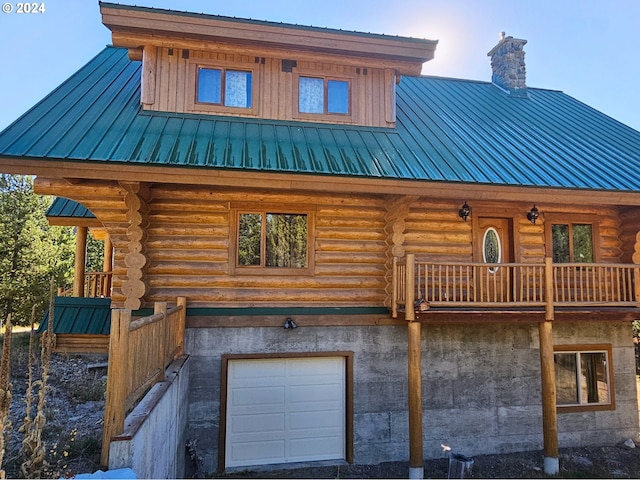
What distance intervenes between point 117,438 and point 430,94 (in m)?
11.9

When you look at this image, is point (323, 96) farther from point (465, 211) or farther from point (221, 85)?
point (465, 211)

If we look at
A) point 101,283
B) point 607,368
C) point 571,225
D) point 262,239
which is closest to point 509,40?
point 571,225

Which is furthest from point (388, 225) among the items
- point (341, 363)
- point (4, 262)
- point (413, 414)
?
point (4, 262)

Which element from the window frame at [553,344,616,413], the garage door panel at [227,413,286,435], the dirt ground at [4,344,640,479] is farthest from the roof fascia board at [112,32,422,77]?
the garage door panel at [227,413,286,435]

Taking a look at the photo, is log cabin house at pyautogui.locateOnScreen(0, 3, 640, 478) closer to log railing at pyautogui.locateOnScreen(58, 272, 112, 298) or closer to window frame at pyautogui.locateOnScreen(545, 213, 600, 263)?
window frame at pyautogui.locateOnScreen(545, 213, 600, 263)

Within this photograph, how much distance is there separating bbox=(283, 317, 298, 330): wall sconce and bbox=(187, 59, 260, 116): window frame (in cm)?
456

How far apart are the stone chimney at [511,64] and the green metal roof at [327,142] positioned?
272 cm

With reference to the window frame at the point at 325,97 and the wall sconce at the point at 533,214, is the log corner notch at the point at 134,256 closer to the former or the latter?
the window frame at the point at 325,97

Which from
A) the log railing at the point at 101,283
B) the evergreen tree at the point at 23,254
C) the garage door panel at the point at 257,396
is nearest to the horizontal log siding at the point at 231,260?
the garage door panel at the point at 257,396

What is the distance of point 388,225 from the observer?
8.79 meters

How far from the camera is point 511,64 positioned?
46.1 feet

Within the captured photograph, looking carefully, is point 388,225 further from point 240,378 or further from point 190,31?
point 190,31

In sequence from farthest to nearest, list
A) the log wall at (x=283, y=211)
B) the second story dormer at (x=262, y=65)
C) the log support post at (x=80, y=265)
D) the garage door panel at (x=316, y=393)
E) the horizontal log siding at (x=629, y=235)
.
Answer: the log support post at (x=80, y=265) < the horizontal log siding at (x=629, y=235) < the second story dormer at (x=262, y=65) < the garage door panel at (x=316, y=393) < the log wall at (x=283, y=211)

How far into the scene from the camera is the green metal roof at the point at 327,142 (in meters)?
7.38
